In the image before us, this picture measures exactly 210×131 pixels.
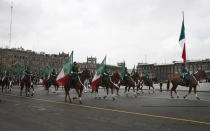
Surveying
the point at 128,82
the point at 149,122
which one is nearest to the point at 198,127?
the point at 149,122

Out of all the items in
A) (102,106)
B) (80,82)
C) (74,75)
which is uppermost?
(74,75)

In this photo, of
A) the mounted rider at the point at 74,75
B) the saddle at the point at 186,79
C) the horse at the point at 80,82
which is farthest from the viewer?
the saddle at the point at 186,79

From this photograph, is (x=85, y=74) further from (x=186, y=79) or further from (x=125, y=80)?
(x=186, y=79)

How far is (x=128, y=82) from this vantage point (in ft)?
66.2

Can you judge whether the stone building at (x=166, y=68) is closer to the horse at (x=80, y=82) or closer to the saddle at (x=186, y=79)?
the saddle at (x=186, y=79)

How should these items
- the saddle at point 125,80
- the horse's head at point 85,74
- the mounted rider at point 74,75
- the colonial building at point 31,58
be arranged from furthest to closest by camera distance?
the colonial building at point 31,58
the saddle at point 125,80
the horse's head at point 85,74
the mounted rider at point 74,75

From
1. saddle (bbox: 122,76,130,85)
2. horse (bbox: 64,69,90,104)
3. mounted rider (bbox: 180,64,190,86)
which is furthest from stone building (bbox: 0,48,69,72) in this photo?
mounted rider (bbox: 180,64,190,86)

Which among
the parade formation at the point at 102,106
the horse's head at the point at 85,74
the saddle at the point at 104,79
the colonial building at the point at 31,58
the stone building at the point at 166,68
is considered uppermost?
the colonial building at the point at 31,58

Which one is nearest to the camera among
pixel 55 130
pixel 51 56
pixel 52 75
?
pixel 55 130

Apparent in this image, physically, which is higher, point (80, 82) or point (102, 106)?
point (80, 82)

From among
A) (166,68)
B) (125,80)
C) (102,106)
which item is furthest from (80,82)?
(166,68)

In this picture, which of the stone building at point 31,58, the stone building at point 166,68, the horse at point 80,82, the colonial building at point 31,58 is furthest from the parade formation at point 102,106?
the stone building at point 31,58

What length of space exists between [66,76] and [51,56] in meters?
115

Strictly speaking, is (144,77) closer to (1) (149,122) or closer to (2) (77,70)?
(2) (77,70)
